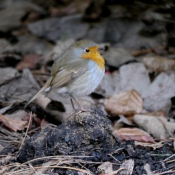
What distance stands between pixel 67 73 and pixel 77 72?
0.34ft

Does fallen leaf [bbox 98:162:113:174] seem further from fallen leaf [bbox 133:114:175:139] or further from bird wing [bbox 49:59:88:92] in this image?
bird wing [bbox 49:59:88:92]

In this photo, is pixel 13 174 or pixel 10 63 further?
pixel 10 63

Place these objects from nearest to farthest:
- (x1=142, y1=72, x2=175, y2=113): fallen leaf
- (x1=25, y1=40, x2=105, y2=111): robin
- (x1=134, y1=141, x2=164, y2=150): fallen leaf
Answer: (x1=134, y1=141, x2=164, y2=150): fallen leaf
(x1=25, y1=40, x2=105, y2=111): robin
(x1=142, y1=72, x2=175, y2=113): fallen leaf

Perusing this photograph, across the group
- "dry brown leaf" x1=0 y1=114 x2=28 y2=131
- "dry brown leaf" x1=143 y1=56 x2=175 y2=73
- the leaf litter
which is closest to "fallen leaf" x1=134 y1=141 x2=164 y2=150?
the leaf litter

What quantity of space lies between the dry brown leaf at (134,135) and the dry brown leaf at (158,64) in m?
1.70

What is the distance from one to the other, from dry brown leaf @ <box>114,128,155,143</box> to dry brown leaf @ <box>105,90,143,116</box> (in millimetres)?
492

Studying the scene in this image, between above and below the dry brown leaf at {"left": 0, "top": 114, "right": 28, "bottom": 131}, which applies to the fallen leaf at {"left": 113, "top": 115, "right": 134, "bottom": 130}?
below

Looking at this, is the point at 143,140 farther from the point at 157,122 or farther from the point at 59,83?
the point at 59,83

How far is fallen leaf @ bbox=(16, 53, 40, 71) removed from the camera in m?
6.17

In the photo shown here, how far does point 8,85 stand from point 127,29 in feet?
8.12

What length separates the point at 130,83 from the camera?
18.4ft

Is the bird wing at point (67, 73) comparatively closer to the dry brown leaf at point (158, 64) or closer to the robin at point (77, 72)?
the robin at point (77, 72)

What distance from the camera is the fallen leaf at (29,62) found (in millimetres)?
6168

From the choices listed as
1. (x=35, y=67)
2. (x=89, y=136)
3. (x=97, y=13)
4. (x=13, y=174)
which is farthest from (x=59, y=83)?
(x=97, y=13)
